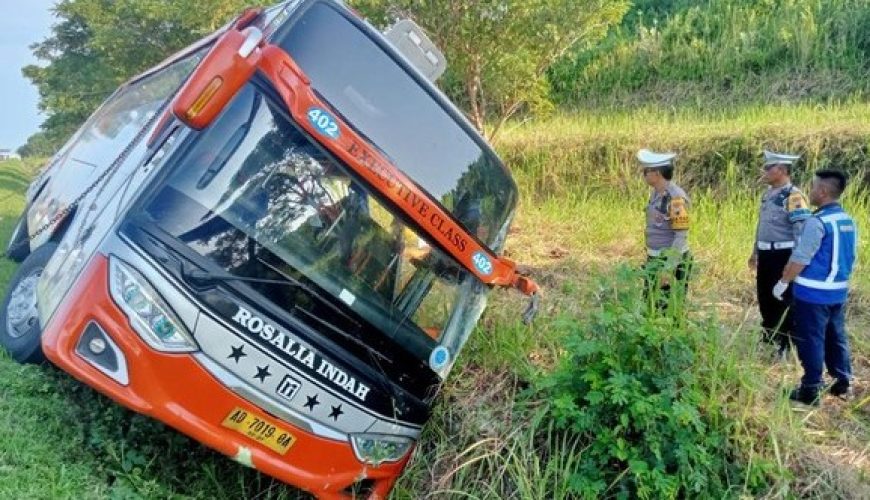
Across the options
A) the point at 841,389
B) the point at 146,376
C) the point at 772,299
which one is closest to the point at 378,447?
the point at 146,376

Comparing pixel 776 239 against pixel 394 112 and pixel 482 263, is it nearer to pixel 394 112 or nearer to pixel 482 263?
pixel 482 263

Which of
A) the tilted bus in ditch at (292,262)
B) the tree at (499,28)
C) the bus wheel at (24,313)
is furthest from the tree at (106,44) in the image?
the tilted bus in ditch at (292,262)

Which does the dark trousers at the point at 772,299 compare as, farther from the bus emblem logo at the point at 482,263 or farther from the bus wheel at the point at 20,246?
the bus wheel at the point at 20,246

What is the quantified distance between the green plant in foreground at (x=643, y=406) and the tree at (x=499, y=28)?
4178 millimetres

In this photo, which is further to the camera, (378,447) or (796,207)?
(796,207)

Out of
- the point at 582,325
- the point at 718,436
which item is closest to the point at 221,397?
the point at 582,325

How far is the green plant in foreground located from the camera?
325 centimetres

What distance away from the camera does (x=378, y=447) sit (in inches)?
142

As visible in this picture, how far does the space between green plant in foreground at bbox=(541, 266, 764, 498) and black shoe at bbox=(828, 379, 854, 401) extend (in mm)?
873

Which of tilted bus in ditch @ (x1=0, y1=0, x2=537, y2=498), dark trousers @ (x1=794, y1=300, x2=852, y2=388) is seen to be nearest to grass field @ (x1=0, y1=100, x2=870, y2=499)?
dark trousers @ (x1=794, y1=300, x2=852, y2=388)

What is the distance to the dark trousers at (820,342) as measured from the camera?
3771mm

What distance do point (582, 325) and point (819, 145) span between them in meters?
4.91

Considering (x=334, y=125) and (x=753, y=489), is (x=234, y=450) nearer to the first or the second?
(x=334, y=125)

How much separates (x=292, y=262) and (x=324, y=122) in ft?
2.15
